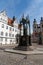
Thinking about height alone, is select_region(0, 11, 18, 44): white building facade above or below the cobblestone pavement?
above

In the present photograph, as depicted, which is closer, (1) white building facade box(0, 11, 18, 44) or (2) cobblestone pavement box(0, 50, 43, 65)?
(2) cobblestone pavement box(0, 50, 43, 65)

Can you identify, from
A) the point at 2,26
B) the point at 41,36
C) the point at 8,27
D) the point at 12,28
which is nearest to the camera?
the point at 2,26

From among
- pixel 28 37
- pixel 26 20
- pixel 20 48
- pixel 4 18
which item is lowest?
pixel 20 48

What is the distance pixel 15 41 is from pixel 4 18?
597 inches

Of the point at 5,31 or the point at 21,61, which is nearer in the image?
the point at 21,61

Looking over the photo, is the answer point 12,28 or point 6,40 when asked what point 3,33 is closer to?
point 6,40

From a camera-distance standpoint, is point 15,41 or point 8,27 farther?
point 15,41

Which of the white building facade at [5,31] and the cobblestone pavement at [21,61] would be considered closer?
the cobblestone pavement at [21,61]

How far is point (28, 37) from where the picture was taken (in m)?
25.9

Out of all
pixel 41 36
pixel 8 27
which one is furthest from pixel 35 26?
pixel 8 27

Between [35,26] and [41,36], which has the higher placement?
[35,26]

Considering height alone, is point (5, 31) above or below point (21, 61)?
above

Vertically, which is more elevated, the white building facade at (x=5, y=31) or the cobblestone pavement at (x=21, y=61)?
the white building facade at (x=5, y=31)

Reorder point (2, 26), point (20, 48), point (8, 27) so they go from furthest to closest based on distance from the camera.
→ point (8, 27) < point (2, 26) < point (20, 48)
